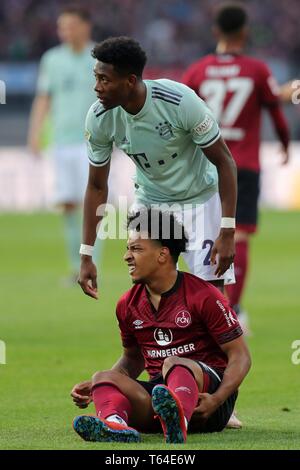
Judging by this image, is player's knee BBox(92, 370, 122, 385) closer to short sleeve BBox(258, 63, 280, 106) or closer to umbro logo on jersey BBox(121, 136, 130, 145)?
umbro logo on jersey BBox(121, 136, 130, 145)

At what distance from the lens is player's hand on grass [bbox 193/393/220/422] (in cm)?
555

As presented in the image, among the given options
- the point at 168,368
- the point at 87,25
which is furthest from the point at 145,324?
the point at 87,25

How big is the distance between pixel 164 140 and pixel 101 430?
1704 mm

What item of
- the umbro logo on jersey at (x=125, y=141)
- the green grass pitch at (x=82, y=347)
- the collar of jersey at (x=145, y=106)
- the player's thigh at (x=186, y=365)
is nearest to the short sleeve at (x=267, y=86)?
the green grass pitch at (x=82, y=347)

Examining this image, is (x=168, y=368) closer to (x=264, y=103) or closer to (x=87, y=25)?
(x=264, y=103)

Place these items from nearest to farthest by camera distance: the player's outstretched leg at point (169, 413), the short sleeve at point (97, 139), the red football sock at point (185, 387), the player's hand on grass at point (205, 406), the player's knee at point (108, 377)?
the player's outstretched leg at point (169, 413) < the red football sock at point (185, 387) < the player's hand on grass at point (205, 406) < the player's knee at point (108, 377) < the short sleeve at point (97, 139)

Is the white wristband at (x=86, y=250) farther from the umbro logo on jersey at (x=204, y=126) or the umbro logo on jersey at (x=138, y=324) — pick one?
the umbro logo on jersey at (x=204, y=126)

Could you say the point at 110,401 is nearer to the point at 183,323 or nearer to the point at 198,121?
the point at 183,323

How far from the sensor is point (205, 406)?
5.56 m

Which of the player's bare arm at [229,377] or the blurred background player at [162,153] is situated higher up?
the blurred background player at [162,153]

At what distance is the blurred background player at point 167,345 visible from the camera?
5.61 meters

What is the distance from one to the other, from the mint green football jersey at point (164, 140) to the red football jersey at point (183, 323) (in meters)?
0.67

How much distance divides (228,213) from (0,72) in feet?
82.0

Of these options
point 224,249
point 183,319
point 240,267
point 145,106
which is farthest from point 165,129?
point 240,267
